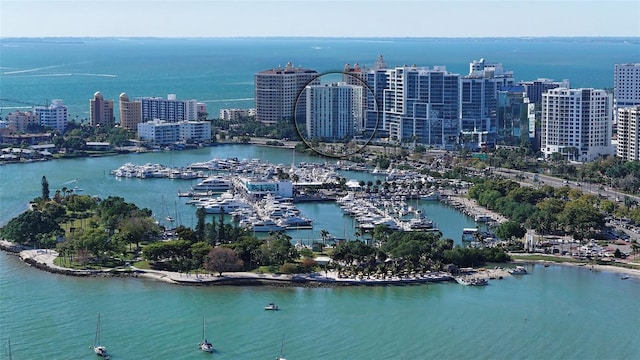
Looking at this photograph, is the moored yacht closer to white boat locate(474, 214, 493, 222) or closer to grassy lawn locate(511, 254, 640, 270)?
white boat locate(474, 214, 493, 222)

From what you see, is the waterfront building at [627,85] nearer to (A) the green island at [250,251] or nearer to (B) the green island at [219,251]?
(A) the green island at [250,251]

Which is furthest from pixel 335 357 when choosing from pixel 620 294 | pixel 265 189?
pixel 265 189

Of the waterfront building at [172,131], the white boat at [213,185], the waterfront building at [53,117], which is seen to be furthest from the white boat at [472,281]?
the waterfront building at [53,117]

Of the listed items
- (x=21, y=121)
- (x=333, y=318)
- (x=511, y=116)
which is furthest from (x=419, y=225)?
(x=21, y=121)

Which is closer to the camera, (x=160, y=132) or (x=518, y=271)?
(x=518, y=271)

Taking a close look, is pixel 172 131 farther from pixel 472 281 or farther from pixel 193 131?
pixel 472 281

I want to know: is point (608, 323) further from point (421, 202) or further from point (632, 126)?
point (632, 126)
